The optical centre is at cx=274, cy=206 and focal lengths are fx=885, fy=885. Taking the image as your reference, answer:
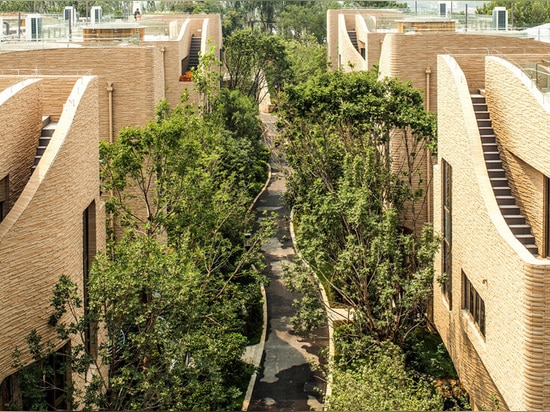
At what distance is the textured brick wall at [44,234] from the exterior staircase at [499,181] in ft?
33.3

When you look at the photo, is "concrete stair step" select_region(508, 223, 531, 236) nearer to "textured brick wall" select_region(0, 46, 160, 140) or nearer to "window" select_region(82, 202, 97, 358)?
"window" select_region(82, 202, 97, 358)

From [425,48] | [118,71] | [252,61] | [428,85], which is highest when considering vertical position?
[425,48]

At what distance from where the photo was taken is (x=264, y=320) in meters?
37.8

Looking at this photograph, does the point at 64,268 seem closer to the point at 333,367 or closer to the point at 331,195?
the point at 333,367

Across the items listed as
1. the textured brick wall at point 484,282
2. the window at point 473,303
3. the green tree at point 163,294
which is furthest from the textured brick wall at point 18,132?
the window at point 473,303

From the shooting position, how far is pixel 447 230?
25.9m

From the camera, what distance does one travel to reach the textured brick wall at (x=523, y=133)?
1894 cm

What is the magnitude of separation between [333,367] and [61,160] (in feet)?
29.2

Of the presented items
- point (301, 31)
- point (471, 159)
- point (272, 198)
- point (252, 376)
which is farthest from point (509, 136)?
point (301, 31)

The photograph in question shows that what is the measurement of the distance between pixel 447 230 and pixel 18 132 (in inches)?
493

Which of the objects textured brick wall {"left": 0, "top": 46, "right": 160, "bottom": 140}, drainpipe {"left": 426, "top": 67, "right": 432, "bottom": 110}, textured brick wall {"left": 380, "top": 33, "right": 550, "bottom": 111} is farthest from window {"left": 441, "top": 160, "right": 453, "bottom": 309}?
textured brick wall {"left": 0, "top": 46, "right": 160, "bottom": 140}

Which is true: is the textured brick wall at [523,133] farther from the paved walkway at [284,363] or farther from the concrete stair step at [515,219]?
the paved walkway at [284,363]

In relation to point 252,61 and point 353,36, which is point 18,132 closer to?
point 353,36

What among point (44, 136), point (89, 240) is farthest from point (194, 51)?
point (44, 136)
